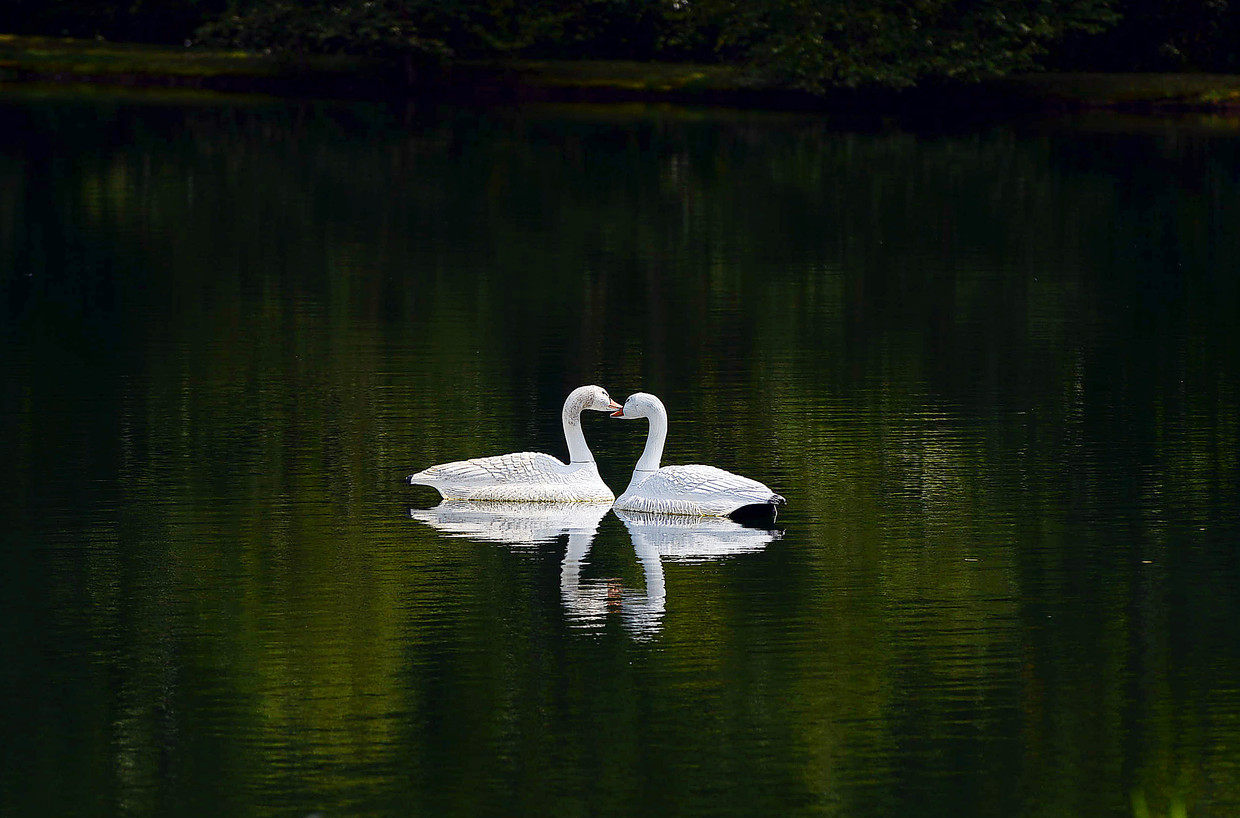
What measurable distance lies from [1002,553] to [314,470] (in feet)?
16.3

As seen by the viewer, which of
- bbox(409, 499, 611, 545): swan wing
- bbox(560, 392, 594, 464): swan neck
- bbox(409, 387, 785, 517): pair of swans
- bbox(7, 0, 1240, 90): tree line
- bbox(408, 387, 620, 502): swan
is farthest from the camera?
bbox(7, 0, 1240, 90): tree line

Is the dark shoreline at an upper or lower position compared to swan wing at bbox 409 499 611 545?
upper

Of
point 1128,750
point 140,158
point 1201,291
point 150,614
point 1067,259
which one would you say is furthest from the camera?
point 140,158

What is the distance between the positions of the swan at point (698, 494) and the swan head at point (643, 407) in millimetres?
650

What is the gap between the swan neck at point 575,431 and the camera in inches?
603

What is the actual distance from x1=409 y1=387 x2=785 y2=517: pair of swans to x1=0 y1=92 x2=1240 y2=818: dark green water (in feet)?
0.87

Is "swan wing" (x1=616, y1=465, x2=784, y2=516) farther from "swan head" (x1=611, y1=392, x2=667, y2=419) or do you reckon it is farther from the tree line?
the tree line

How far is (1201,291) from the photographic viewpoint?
2802cm

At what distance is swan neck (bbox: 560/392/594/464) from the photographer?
15312mm

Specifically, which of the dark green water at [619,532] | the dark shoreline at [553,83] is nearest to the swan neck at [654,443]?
the dark green water at [619,532]

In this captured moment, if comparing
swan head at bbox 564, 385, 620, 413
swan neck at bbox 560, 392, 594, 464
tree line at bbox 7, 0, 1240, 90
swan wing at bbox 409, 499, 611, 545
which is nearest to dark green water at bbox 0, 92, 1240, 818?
swan wing at bbox 409, 499, 611, 545

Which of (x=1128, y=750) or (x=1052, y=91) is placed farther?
(x=1052, y=91)

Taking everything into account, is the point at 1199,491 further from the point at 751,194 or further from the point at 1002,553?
the point at 751,194

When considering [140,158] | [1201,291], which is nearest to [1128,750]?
[1201,291]
